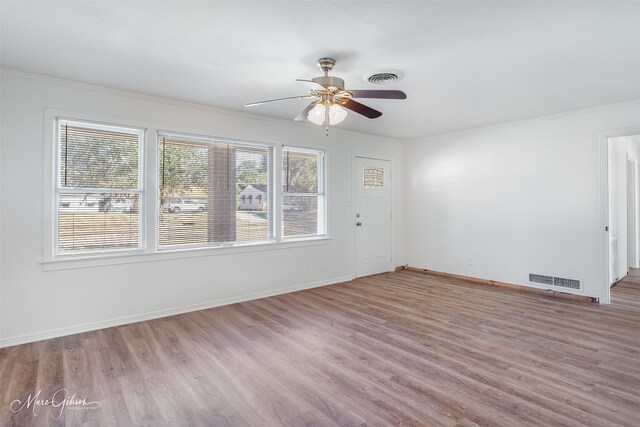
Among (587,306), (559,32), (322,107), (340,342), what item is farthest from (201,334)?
(587,306)

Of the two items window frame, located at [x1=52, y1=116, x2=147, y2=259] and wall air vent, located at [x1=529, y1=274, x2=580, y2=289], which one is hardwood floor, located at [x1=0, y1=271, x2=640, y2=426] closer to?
wall air vent, located at [x1=529, y1=274, x2=580, y2=289]

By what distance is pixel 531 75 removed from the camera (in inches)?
127

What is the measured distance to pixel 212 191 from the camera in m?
4.34

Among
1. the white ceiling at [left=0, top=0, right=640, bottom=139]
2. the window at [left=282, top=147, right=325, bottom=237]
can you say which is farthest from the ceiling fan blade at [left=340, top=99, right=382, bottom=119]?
the window at [left=282, top=147, right=325, bottom=237]

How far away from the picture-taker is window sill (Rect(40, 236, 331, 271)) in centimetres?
337

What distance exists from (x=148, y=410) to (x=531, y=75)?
4.20 m

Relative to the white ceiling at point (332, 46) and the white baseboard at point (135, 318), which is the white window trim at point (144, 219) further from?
the white baseboard at point (135, 318)

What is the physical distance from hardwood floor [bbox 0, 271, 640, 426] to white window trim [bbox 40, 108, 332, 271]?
2.42 ft

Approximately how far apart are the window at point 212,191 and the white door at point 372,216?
1.79 metres

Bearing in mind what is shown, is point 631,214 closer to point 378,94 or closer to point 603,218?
point 603,218

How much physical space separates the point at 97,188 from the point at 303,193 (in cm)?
270

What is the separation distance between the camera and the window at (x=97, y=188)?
11.2 ft

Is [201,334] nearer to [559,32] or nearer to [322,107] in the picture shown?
[322,107]

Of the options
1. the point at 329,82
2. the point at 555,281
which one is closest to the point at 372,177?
the point at 555,281
